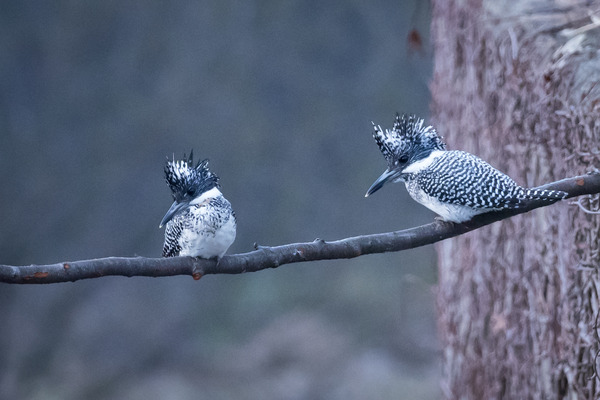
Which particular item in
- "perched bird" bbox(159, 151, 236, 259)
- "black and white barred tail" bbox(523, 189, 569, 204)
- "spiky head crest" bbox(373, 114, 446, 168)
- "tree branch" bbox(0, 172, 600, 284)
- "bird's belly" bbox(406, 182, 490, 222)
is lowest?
A: "tree branch" bbox(0, 172, 600, 284)

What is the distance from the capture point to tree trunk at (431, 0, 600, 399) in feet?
5.41

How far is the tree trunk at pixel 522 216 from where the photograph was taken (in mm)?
1648

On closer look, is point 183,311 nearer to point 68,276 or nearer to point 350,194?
point 350,194

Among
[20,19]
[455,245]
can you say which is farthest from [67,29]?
[455,245]

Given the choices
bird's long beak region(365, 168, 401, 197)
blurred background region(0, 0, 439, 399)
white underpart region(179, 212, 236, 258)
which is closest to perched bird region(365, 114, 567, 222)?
bird's long beak region(365, 168, 401, 197)

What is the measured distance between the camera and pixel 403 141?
1.43m

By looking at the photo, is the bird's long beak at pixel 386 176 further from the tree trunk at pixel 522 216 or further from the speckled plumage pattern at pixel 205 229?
the tree trunk at pixel 522 216

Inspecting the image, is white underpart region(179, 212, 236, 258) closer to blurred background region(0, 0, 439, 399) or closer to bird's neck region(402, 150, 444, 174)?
bird's neck region(402, 150, 444, 174)

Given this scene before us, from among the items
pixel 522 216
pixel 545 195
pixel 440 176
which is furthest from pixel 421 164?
pixel 522 216

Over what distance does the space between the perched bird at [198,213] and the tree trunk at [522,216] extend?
86 centimetres

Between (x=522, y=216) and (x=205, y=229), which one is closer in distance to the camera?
(x=205, y=229)

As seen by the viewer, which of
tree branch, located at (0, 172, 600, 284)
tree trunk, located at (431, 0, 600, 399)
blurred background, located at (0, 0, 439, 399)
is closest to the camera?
tree branch, located at (0, 172, 600, 284)

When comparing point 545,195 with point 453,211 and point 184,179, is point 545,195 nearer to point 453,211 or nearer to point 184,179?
point 453,211

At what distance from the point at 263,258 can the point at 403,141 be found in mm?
453
